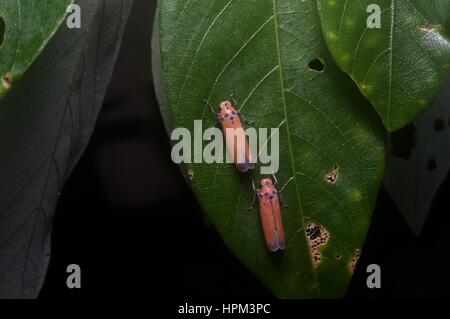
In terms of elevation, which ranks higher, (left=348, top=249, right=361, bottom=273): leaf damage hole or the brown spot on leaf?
the brown spot on leaf

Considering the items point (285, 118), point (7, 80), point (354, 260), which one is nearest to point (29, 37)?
point (7, 80)

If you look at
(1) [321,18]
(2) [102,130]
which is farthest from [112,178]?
(1) [321,18]

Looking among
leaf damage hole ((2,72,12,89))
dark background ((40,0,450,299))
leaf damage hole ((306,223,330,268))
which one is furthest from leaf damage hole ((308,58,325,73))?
dark background ((40,0,450,299))

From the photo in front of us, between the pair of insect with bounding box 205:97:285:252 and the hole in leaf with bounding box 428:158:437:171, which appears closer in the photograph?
the pair of insect with bounding box 205:97:285:252

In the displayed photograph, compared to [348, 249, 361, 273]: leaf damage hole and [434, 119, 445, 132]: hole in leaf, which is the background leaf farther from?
[348, 249, 361, 273]: leaf damage hole

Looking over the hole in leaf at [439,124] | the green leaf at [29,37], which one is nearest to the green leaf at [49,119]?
the green leaf at [29,37]

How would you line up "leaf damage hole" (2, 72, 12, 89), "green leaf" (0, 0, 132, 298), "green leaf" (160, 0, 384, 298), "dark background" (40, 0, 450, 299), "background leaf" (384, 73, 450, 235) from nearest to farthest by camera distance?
"leaf damage hole" (2, 72, 12, 89)
"green leaf" (160, 0, 384, 298)
"green leaf" (0, 0, 132, 298)
"background leaf" (384, 73, 450, 235)
"dark background" (40, 0, 450, 299)

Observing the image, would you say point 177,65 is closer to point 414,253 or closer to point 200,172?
point 200,172
